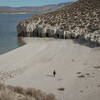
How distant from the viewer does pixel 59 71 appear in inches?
870

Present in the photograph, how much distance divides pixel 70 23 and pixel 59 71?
27140 millimetres

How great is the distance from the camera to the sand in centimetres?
1677

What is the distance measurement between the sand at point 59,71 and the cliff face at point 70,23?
9645 mm

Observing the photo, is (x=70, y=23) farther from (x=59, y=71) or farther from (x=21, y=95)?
(x=21, y=95)

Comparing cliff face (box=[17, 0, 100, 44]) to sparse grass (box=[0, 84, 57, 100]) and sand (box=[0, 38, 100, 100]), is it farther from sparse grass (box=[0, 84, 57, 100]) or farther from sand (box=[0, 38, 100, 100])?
sparse grass (box=[0, 84, 57, 100])

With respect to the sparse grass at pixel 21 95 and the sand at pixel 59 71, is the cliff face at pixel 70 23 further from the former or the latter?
the sparse grass at pixel 21 95

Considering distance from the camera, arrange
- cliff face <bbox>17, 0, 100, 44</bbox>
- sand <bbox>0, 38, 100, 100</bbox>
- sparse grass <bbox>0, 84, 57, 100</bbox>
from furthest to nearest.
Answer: cliff face <bbox>17, 0, 100, 44</bbox>
sand <bbox>0, 38, 100, 100</bbox>
sparse grass <bbox>0, 84, 57, 100</bbox>

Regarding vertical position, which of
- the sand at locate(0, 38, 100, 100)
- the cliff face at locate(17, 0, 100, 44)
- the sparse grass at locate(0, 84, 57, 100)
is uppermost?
the cliff face at locate(17, 0, 100, 44)

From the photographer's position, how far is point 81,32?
42000 mm

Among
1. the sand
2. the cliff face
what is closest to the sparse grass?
the sand

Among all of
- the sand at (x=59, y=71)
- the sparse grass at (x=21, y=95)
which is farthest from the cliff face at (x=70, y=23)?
the sparse grass at (x=21, y=95)

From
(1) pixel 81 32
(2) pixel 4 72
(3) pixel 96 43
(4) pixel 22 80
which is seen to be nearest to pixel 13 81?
(4) pixel 22 80

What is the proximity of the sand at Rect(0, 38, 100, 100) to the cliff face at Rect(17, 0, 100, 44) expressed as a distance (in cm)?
965

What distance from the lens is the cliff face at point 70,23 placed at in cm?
4240
